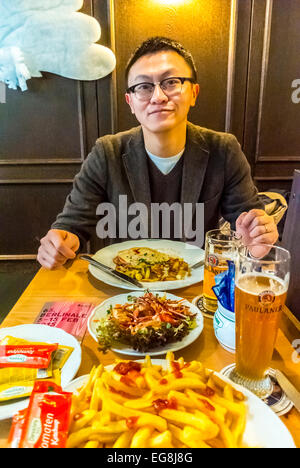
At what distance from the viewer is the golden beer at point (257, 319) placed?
733mm

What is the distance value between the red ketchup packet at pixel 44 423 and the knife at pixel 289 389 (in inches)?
17.9

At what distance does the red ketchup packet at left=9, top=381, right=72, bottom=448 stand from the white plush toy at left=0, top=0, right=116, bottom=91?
10.2 ft

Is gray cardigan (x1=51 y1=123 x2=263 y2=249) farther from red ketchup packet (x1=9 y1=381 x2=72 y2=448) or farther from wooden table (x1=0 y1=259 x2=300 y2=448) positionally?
red ketchup packet (x1=9 y1=381 x2=72 y2=448)

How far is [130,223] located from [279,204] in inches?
54.0

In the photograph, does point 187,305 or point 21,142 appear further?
point 21,142

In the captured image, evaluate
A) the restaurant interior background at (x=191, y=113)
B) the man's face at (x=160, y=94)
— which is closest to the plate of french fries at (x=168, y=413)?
the man's face at (x=160, y=94)

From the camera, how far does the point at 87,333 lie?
99 centimetres

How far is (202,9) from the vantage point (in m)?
3.06

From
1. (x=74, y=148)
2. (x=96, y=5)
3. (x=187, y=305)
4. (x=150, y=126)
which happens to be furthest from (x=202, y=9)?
(x=187, y=305)

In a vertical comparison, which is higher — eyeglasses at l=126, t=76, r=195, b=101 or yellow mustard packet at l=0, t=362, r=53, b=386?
eyeglasses at l=126, t=76, r=195, b=101

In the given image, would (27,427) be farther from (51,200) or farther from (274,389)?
(51,200)

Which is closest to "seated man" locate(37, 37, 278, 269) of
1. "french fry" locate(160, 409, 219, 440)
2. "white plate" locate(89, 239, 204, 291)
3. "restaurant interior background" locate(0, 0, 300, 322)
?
"white plate" locate(89, 239, 204, 291)

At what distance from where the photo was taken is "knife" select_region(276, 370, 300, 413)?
0.73 metres

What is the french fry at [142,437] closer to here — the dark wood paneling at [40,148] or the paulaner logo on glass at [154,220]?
the paulaner logo on glass at [154,220]
